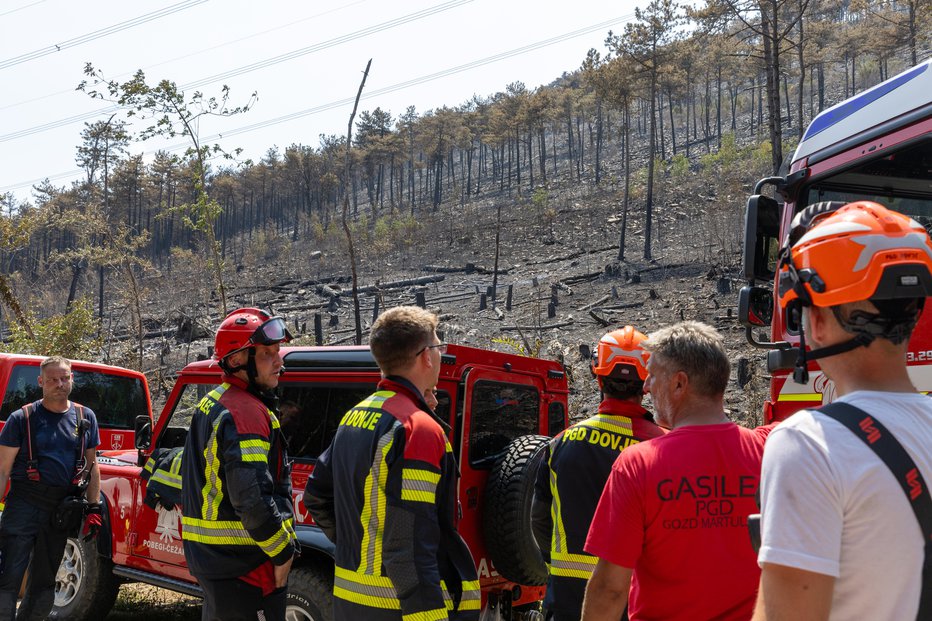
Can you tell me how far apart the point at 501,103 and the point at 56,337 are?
52.7 metres

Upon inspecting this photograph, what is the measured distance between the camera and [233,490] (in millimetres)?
3521

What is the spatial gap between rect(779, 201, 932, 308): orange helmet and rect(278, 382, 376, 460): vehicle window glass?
146 inches

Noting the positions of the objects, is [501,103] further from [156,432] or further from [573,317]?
[156,432]

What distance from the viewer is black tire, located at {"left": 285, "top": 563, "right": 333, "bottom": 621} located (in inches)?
183

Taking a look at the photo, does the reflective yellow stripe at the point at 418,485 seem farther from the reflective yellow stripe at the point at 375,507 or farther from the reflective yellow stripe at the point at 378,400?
the reflective yellow stripe at the point at 378,400

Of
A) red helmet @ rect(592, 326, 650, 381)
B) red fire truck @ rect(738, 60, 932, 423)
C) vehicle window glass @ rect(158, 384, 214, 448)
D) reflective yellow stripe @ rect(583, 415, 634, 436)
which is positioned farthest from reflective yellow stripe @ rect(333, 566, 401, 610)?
vehicle window glass @ rect(158, 384, 214, 448)

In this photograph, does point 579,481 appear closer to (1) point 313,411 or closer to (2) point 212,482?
(2) point 212,482

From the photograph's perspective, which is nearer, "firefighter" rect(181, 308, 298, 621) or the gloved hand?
"firefighter" rect(181, 308, 298, 621)

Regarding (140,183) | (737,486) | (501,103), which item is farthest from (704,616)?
(140,183)

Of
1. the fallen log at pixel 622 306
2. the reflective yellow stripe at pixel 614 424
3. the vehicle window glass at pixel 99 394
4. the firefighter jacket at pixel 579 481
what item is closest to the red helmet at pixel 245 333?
the firefighter jacket at pixel 579 481

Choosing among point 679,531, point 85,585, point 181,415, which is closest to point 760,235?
point 679,531

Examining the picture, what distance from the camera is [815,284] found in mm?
1553

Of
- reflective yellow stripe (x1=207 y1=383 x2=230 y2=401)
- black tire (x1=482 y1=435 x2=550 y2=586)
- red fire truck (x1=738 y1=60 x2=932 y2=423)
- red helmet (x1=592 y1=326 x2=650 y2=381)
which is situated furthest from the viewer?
black tire (x1=482 y1=435 x2=550 y2=586)

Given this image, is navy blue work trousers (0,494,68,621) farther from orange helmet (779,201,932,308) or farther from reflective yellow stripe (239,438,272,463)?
orange helmet (779,201,932,308)
